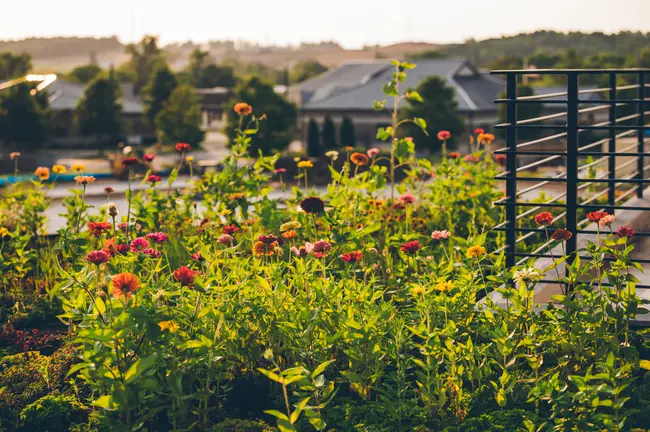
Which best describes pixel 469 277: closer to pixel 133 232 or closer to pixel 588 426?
pixel 588 426

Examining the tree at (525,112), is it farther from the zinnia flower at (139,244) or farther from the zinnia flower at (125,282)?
the zinnia flower at (125,282)

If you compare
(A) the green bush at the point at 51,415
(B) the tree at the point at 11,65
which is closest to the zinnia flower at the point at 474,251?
(A) the green bush at the point at 51,415

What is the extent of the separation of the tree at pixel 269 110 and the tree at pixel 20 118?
1402 centimetres

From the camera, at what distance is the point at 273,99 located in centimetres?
5375

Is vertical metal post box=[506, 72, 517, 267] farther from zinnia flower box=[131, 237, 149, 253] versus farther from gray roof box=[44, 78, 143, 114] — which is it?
gray roof box=[44, 78, 143, 114]

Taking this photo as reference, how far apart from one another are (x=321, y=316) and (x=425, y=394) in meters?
0.71

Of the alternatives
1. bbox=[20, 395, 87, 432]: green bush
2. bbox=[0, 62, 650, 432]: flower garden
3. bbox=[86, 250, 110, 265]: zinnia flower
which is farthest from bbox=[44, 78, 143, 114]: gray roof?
bbox=[86, 250, 110, 265]: zinnia flower

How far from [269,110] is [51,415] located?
159ft

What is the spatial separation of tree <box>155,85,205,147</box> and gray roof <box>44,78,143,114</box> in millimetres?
20499

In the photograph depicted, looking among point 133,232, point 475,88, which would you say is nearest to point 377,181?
point 133,232

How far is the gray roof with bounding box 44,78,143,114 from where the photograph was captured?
79188 millimetres

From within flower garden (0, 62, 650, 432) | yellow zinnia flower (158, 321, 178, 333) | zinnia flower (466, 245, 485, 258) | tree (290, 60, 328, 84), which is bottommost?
flower garden (0, 62, 650, 432)

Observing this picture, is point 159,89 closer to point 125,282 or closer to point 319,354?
point 319,354

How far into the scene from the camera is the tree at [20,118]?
57.8 m
